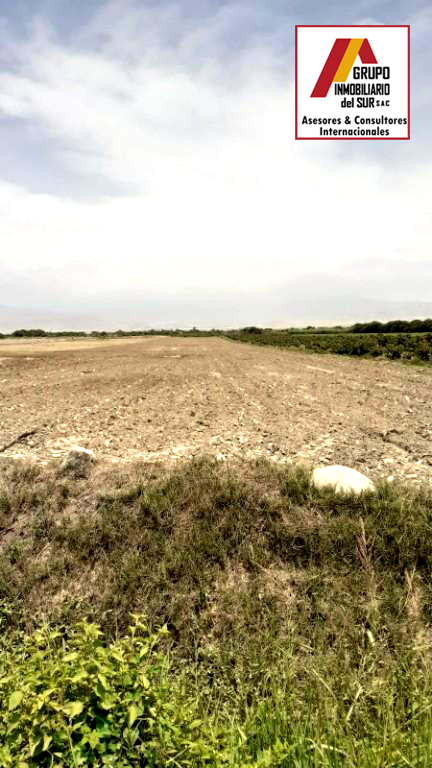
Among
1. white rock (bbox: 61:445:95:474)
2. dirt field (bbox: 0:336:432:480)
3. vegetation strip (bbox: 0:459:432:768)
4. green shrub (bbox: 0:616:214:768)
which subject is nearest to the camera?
green shrub (bbox: 0:616:214:768)

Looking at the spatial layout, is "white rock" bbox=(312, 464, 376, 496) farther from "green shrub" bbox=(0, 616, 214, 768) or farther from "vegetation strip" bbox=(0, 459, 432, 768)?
"green shrub" bbox=(0, 616, 214, 768)

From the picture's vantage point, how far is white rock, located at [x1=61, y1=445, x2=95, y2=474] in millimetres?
6219

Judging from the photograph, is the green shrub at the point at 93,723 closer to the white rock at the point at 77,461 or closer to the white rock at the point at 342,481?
the white rock at the point at 342,481

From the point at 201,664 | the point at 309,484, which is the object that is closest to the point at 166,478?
the point at 309,484

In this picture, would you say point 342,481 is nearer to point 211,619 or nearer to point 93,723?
point 211,619

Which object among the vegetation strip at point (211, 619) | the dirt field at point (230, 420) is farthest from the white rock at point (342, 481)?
the dirt field at point (230, 420)

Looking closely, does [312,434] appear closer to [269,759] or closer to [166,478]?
[166,478]

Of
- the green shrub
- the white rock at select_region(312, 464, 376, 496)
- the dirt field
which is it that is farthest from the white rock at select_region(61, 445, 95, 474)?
the green shrub

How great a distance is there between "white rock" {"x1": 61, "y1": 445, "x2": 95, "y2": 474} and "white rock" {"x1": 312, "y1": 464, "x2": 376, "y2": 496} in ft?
12.1

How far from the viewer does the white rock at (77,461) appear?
20.4ft

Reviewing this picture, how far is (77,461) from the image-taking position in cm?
632

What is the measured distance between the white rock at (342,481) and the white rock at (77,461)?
367cm

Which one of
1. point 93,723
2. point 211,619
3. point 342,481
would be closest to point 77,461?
point 211,619

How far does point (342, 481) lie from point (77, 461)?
4185mm
